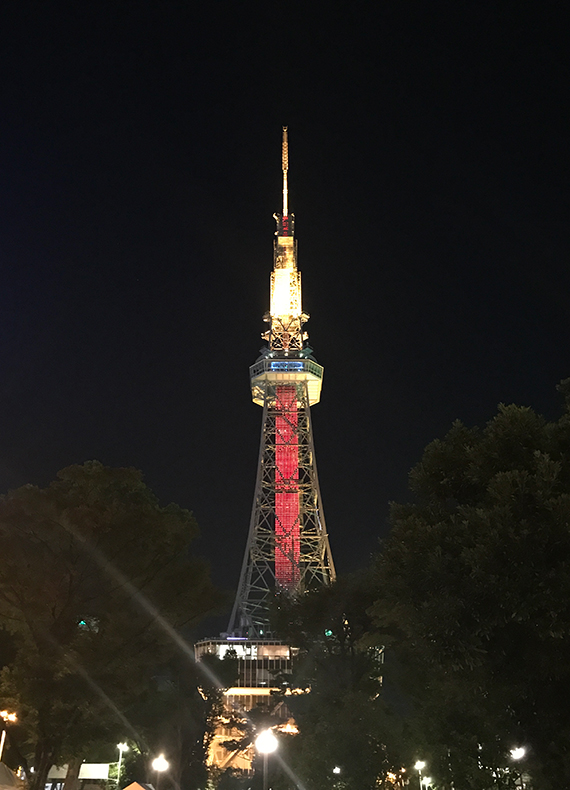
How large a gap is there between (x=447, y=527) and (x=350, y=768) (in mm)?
16928

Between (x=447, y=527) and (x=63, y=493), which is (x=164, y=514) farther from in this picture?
(x=447, y=527)

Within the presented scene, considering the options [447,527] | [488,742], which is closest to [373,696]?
[488,742]

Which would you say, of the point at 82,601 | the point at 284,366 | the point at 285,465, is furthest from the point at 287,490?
the point at 82,601

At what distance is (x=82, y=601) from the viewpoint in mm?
23938

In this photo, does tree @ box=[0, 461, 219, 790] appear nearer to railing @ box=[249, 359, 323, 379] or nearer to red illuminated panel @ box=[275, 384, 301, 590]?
red illuminated panel @ box=[275, 384, 301, 590]

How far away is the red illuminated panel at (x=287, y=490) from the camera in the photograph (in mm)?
65625

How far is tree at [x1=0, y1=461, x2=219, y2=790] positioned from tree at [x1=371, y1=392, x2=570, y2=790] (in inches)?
452

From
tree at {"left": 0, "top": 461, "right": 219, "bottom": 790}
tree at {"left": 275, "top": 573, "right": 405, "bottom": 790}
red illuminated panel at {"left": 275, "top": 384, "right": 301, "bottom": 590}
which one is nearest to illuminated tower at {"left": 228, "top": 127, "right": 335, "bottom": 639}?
red illuminated panel at {"left": 275, "top": 384, "right": 301, "bottom": 590}

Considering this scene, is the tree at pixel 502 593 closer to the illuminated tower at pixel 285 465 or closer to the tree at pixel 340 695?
the tree at pixel 340 695

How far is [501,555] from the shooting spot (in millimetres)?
13508

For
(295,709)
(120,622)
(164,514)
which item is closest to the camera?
(120,622)

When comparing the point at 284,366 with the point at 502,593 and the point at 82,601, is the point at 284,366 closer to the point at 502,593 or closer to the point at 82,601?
the point at 82,601

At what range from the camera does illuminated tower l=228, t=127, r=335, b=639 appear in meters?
66.3

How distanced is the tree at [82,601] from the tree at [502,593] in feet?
37.7
